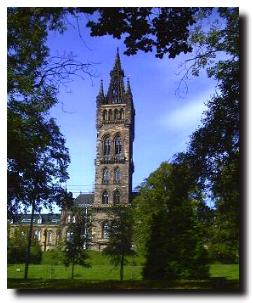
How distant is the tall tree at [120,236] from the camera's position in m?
6.49

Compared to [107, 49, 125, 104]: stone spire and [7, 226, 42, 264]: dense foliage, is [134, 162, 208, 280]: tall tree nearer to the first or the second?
[107, 49, 125, 104]: stone spire

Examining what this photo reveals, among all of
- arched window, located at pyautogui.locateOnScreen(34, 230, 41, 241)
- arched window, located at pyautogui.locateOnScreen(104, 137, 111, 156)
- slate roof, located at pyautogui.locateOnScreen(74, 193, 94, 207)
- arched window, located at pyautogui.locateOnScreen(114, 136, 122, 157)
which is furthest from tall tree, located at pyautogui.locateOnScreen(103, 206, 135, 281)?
arched window, located at pyautogui.locateOnScreen(114, 136, 122, 157)

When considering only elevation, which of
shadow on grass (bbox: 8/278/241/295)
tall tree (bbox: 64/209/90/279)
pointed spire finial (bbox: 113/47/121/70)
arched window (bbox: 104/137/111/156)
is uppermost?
pointed spire finial (bbox: 113/47/121/70)

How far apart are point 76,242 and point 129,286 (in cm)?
201

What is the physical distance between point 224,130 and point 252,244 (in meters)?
1.56

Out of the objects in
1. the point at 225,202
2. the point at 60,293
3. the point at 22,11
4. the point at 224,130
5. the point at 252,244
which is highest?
the point at 22,11

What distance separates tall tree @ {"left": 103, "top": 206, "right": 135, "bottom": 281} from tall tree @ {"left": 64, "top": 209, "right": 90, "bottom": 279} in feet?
1.46

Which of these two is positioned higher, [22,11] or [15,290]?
[22,11]

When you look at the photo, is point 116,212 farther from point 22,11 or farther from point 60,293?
point 22,11

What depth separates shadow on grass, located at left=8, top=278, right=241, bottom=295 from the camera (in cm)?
497

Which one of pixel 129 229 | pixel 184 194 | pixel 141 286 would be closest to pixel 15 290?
pixel 141 286

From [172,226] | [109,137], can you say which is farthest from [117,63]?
[172,226]

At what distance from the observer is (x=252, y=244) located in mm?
5035
